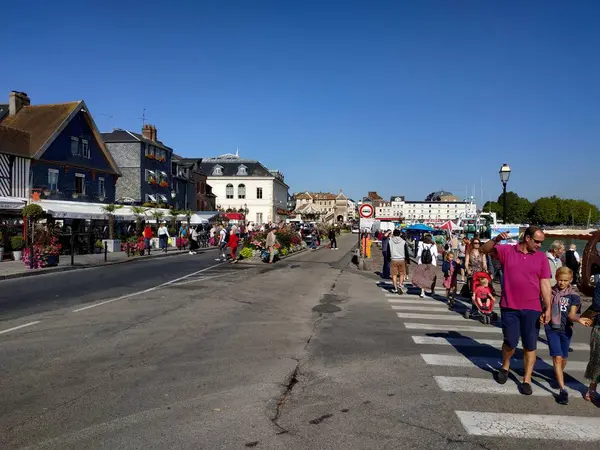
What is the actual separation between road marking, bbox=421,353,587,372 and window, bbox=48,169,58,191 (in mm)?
30914

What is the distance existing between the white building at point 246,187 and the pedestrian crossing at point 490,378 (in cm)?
6522

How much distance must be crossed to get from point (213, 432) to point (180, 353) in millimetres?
2817

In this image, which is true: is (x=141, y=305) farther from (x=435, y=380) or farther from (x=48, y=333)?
(x=435, y=380)

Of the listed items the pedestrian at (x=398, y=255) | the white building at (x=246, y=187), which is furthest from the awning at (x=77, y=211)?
the white building at (x=246, y=187)

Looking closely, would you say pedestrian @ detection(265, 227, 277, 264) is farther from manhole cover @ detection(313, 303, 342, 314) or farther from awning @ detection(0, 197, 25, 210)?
awning @ detection(0, 197, 25, 210)

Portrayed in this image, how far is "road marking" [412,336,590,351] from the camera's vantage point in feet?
25.9

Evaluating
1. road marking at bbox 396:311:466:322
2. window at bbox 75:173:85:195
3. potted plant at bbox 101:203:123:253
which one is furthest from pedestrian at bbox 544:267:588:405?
window at bbox 75:173:85:195

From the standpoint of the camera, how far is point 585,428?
15.0 ft

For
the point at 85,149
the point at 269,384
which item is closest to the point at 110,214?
the point at 85,149

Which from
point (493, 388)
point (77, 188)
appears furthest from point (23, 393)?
point (77, 188)

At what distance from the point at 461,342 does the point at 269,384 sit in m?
3.88

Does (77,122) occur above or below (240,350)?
above

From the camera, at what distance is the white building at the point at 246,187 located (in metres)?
75.3

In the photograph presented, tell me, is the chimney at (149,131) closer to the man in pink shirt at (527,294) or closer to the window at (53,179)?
the window at (53,179)
